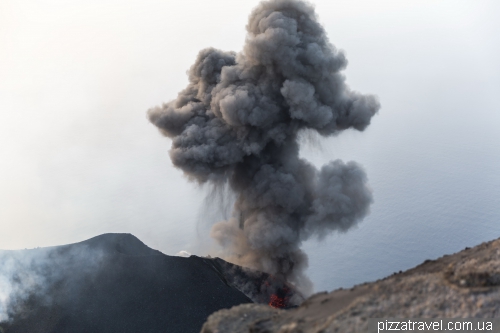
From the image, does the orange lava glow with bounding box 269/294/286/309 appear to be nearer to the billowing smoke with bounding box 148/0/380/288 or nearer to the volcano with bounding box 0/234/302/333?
the volcano with bounding box 0/234/302/333

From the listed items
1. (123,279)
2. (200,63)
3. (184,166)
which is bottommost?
(123,279)

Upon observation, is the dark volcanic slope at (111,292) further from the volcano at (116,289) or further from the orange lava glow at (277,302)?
the orange lava glow at (277,302)

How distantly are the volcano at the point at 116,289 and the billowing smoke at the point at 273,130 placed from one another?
8.71 ft

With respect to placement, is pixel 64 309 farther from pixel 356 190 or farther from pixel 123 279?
pixel 356 190

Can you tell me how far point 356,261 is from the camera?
170ft

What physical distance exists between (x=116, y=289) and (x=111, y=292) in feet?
1.48

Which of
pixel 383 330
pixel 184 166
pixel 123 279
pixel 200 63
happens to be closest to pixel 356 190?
pixel 184 166

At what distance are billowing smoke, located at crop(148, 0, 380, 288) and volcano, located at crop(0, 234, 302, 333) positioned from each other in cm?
265

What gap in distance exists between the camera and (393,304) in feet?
38.2

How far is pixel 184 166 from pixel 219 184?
4.24 metres

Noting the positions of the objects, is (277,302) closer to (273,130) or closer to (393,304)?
(273,130)

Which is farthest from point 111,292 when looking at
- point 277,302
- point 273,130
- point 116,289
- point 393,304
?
point 393,304

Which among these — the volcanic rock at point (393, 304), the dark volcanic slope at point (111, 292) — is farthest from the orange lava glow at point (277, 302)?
the volcanic rock at point (393, 304)

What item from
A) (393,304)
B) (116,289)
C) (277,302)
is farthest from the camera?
(277,302)
